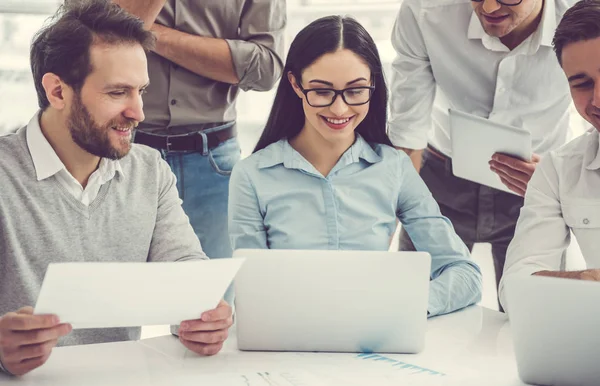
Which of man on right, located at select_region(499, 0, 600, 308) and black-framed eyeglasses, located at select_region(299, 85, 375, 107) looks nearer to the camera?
man on right, located at select_region(499, 0, 600, 308)

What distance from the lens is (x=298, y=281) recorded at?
148 centimetres

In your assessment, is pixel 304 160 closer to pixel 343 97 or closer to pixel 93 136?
pixel 343 97

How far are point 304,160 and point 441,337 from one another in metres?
0.62

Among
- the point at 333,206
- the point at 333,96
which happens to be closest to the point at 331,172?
the point at 333,206

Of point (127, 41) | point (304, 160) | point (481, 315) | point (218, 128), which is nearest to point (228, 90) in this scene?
point (218, 128)

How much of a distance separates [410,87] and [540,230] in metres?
0.75

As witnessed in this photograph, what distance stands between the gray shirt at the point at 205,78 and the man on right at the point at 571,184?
85 centimetres

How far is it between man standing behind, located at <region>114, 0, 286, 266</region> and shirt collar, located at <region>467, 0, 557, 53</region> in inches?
22.5

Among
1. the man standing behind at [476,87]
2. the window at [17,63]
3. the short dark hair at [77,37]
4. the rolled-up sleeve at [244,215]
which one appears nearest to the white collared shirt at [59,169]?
the short dark hair at [77,37]

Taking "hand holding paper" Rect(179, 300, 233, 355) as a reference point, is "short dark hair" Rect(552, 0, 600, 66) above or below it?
above

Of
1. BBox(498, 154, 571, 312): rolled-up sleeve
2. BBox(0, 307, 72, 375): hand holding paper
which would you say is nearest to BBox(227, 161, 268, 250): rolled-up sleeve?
BBox(498, 154, 571, 312): rolled-up sleeve

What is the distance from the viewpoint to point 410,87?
98.8 inches

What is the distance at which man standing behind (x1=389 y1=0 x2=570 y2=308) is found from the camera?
2.29 meters

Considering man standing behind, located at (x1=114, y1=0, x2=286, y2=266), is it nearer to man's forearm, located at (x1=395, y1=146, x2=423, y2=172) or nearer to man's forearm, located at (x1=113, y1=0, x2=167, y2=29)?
man's forearm, located at (x1=113, y1=0, x2=167, y2=29)
